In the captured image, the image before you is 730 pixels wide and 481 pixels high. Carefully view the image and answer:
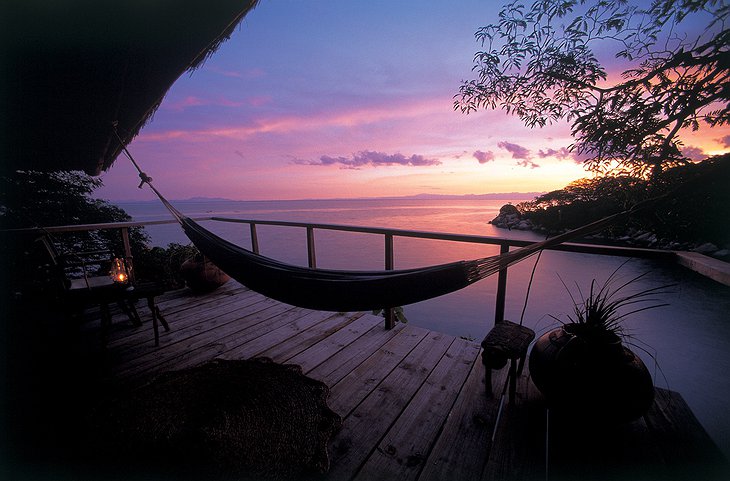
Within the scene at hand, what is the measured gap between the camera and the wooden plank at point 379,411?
3.36 feet

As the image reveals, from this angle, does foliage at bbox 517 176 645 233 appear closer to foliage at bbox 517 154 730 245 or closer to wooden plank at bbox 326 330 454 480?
foliage at bbox 517 154 730 245

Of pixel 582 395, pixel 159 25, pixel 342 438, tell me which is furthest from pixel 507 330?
pixel 159 25

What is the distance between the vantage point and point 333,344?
1.84m

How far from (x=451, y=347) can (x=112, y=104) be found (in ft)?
9.62

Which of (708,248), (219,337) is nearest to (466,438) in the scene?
(219,337)

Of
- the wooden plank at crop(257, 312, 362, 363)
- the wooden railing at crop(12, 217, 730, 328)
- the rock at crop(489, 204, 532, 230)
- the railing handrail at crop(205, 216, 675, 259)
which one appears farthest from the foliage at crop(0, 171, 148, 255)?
the rock at crop(489, 204, 532, 230)

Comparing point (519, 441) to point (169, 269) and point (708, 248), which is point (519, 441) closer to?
point (169, 269)

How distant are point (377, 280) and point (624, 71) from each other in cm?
318

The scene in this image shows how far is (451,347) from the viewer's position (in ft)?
5.79

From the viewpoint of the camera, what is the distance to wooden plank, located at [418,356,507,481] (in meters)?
0.96

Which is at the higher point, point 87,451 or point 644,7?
point 644,7

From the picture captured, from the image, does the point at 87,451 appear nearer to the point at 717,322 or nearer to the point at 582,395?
the point at 582,395

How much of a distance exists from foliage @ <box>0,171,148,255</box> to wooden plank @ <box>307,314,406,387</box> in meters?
6.58

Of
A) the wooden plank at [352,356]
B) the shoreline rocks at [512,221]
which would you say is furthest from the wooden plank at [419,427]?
the shoreline rocks at [512,221]
